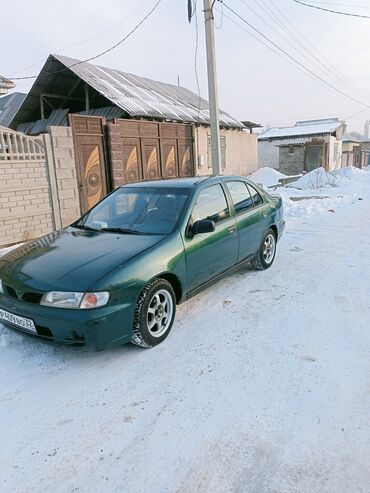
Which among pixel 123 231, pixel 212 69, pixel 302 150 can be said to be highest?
pixel 212 69

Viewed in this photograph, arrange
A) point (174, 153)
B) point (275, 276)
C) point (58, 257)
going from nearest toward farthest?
point (58, 257)
point (275, 276)
point (174, 153)

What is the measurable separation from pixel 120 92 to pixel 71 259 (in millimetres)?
11729

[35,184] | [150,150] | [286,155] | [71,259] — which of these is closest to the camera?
[71,259]

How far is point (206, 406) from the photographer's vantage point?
8.50ft

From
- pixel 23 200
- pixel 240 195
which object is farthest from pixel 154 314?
pixel 23 200

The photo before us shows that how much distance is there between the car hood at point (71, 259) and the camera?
9.80 feet

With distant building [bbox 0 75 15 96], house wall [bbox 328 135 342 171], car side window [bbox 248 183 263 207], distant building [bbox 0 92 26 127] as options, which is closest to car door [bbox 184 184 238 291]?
car side window [bbox 248 183 263 207]

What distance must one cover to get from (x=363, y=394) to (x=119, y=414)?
175 cm

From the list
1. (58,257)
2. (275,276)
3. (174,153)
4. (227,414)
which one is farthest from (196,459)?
(174,153)

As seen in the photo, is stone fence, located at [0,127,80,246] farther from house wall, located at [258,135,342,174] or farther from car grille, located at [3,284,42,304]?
house wall, located at [258,135,342,174]

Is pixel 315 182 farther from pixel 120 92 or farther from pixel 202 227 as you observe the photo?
pixel 202 227

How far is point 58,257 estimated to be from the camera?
336cm

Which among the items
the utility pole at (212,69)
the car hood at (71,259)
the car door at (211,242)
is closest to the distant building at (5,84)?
the utility pole at (212,69)

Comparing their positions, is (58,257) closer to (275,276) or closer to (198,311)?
(198,311)
